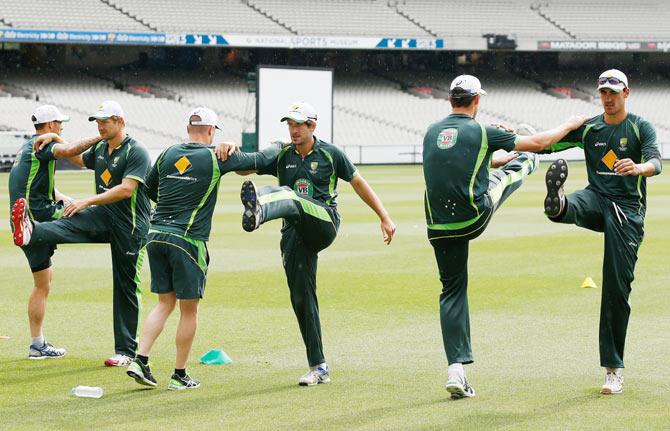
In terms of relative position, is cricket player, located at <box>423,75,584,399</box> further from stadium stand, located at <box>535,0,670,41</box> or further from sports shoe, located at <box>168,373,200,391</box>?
stadium stand, located at <box>535,0,670,41</box>

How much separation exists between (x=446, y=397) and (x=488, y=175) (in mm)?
1626

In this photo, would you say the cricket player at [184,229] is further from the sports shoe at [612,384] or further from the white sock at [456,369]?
the sports shoe at [612,384]

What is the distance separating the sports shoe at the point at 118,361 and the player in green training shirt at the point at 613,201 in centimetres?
374

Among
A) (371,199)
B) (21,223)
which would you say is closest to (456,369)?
(371,199)

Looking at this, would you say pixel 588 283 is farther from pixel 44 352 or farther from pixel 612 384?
pixel 44 352

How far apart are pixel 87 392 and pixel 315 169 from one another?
7.61 feet

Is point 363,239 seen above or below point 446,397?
below

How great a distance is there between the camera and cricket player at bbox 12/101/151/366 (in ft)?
30.8

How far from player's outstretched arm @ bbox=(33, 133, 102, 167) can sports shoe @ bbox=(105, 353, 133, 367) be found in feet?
5.51

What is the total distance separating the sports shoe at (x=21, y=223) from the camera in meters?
9.32

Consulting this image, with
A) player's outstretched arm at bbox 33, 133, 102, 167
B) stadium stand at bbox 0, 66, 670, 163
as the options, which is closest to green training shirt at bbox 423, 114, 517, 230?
player's outstretched arm at bbox 33, 133, 102, 167

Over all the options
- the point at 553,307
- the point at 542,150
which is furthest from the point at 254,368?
the point at 553,307

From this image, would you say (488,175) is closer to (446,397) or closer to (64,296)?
(446,397)

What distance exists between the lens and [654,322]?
37.2ft
